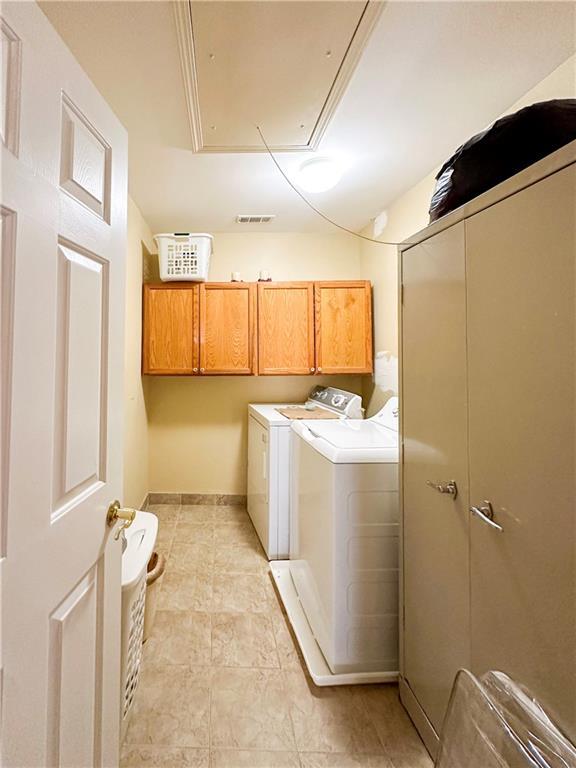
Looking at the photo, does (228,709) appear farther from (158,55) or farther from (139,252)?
(139,252)

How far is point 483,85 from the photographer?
62.4 inches

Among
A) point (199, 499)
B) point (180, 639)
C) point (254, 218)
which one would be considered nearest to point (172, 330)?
point (254, 218)

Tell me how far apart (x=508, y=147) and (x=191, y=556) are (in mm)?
2751

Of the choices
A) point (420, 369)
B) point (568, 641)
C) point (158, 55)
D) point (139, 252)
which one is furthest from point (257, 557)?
point (158, 55)

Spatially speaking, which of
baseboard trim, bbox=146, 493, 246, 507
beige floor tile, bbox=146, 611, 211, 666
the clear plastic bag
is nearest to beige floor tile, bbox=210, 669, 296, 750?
beige floor tile, bbox=146, 611, 211, 666

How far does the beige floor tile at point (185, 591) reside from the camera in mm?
2062

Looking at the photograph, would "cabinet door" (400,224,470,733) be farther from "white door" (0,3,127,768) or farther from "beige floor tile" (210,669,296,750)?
"white door" (0,3,127,768)

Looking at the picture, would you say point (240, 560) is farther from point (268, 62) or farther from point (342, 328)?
point (268, 62)

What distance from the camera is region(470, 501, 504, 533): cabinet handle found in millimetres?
947

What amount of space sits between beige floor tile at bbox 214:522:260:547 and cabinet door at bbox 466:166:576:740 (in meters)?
2.08

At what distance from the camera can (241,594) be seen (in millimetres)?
2188

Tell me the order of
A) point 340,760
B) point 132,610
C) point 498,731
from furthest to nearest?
point 132,610 < point 340,760 < point 498,731

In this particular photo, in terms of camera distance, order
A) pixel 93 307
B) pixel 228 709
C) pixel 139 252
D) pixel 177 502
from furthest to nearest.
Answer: pixel 177 502, pixel 139 252, pixel 228 709, pixel 93 307

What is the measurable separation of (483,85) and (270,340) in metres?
2.14
